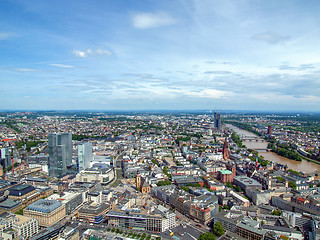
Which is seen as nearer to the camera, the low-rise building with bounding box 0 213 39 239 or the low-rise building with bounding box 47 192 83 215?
the low-rise building with bounding box 0 213 39 239

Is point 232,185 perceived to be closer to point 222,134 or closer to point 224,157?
point 224,157

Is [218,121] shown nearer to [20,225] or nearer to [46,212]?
[46,212]

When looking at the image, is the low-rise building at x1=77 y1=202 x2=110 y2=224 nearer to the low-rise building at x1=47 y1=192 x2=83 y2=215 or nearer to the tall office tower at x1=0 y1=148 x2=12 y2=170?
the low-rise building at x1=47 y1=192 x2=83 y2=215

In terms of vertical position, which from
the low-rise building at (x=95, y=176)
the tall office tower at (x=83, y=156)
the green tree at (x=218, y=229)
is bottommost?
the green tree at (x=218, y=229)

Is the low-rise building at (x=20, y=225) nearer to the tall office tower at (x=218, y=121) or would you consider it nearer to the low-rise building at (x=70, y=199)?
the low-rise building at (x=70, y=199)

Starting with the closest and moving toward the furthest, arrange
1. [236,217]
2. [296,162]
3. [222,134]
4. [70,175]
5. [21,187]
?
[236,217] < [21,187] < [70,175] < [296,162] < [222,134]

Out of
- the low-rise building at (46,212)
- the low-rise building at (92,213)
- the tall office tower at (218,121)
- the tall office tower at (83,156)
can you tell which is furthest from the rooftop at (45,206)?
the tall office tower at (218,121)

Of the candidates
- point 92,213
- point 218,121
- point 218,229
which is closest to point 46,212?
point 92,213

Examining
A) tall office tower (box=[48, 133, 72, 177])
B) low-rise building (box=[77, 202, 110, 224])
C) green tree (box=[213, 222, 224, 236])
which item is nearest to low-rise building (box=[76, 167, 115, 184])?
tall office tower (box=[48, 133, 72, 177])

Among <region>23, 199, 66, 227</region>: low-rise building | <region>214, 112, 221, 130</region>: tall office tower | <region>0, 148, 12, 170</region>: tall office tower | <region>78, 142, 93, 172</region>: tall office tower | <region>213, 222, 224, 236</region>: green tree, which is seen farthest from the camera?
<region>214, 112, 221, 130</region>: tall office tower

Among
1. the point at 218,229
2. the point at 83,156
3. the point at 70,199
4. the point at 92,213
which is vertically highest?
the point at 83,156

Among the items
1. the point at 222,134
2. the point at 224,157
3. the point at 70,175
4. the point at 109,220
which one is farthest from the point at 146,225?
the point at 222,134
